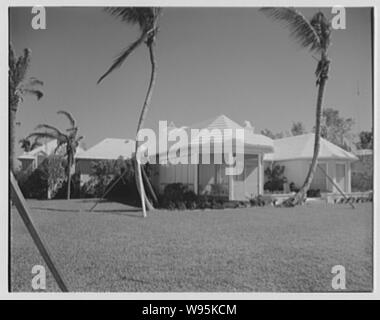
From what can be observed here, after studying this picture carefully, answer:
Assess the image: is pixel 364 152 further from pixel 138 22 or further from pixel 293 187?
pixel 138 22

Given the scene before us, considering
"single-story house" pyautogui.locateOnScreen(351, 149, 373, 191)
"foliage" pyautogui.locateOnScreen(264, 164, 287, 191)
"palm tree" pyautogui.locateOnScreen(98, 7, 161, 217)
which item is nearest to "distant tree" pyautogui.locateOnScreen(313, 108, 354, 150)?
"single-story house" pyautogui.locateOnScreen(351, 149, 373, 191)

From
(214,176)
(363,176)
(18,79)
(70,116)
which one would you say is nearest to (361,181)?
(363,176)

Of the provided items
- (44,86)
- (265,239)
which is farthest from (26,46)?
(265,239)

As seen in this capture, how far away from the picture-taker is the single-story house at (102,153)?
6.89 m

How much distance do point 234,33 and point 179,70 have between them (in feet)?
3.85

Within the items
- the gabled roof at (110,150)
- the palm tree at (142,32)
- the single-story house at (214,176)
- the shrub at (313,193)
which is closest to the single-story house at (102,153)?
the gabled roof at (110,150)

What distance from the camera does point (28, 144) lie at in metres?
5.97

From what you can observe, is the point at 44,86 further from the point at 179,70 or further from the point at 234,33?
the point at 234,33

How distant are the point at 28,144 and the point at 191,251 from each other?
3.33m

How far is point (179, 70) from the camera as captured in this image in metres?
6.39

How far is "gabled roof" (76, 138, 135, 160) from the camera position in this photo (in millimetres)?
6859

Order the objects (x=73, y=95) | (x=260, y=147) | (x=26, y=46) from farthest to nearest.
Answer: (x=260, y=147) → (x=73, y=95) → (x=26, y=46)

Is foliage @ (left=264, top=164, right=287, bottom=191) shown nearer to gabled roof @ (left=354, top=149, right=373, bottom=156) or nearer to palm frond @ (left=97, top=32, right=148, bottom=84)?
gabled roof @ (left=354, top=149, right=373, bottom=156)

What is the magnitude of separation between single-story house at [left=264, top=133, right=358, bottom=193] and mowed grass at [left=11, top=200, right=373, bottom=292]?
110 cm
